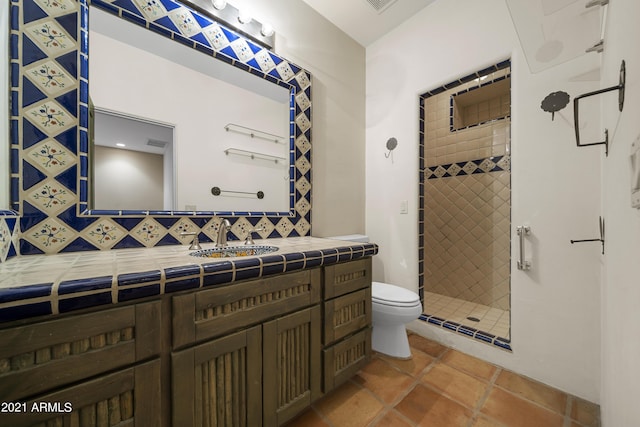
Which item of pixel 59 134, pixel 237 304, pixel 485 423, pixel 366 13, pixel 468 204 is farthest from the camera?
pixel 468 204

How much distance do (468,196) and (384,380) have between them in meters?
2.09

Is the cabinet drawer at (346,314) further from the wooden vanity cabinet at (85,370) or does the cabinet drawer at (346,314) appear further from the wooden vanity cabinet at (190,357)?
the wooden vanity cabinet at (85,370)

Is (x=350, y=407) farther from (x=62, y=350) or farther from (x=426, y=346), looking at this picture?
(x=62, y=350)

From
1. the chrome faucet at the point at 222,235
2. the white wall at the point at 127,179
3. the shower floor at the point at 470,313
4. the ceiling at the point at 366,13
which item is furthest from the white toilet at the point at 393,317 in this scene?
the ceiling at the point at 366,13

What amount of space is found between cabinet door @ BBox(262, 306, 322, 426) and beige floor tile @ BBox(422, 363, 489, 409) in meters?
0.77

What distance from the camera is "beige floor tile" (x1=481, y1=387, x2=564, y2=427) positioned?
115cm

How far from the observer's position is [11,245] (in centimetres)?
91

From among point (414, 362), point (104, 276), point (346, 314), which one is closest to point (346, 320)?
point (346, 314)

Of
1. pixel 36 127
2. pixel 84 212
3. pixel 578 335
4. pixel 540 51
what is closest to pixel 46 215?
pixel 84 212

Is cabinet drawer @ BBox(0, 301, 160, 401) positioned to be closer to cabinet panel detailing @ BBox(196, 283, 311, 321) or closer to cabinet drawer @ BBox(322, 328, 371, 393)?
cabinet panel detailing @ BBox(196, 283, 311, 321)

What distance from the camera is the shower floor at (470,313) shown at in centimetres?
193

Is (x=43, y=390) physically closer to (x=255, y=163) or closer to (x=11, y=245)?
(x=11, y=245)

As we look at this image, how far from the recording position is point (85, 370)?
631 millimetres

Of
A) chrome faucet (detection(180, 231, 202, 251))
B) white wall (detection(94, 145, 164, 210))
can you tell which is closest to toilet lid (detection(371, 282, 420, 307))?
chrome faucet (detection(180, 231, 202, 251))
